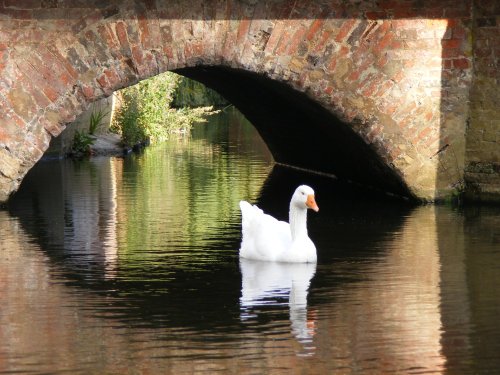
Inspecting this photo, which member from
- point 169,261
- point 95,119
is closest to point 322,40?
point 169,261

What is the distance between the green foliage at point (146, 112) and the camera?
19.2 m

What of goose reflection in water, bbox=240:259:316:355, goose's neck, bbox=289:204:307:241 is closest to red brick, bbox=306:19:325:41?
goose's neck, bbox=289:204:307:241

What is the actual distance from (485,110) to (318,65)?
1749mm

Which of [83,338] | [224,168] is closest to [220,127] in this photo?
[224,168]

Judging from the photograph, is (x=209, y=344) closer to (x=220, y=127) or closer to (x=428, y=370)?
(x=428, y=370)

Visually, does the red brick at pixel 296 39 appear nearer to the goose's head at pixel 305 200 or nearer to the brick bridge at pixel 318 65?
the brick bridge at pixel 318 65

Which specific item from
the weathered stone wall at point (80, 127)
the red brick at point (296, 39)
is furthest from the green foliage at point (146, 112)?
the red brick at point (296, 39)

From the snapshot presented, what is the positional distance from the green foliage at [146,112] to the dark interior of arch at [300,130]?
292 cm

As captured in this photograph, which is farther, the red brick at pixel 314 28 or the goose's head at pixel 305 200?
the red brick at pixel 314 28

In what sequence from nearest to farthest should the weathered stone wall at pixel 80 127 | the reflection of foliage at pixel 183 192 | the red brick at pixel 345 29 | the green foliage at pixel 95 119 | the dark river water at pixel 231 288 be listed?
the dark river water at pixel 231 288 → the reflection of foliage at pixel 183 192 → the red brick at pixel 345 29 → the weathered stone wall at pixel 80 127 → the green foliage at pixel 95 119

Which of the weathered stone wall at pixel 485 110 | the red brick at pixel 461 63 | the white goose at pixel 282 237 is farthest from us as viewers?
the red brick at pixel 461 63

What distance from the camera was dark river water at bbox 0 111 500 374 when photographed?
22.3ft

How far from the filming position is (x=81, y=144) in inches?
710

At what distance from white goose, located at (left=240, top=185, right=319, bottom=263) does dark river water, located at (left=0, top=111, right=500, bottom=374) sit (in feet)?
0.38
